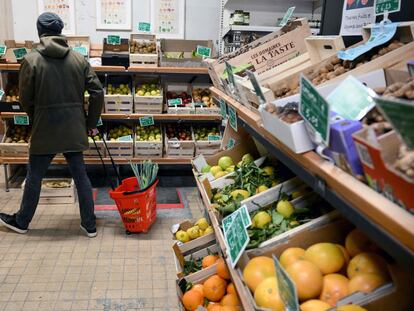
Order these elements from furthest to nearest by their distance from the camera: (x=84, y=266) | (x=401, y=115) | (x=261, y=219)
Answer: (x=84, y=266) → (x=261, y=219) → (x=401, y=115)

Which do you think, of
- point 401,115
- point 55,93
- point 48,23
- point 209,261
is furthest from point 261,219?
point 48,23

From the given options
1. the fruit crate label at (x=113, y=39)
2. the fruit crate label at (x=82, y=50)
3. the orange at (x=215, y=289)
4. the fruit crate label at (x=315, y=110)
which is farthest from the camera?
the fruit crate label at (x=113, y=39)

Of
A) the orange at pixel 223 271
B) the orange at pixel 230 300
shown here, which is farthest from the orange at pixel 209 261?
the orange at pixel 230 300

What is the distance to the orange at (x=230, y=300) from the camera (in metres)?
1.69

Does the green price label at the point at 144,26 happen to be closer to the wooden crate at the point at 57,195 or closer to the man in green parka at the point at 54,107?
the man in green parka at the point at 54,107

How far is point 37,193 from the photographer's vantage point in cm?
346

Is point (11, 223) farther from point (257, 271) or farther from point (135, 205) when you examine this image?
point (257, 271)

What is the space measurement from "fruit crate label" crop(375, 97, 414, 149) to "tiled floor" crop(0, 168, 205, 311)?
2.30m

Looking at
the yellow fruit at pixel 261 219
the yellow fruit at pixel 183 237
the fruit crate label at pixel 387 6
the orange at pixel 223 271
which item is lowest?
the yellow fruit at pixel 183 237

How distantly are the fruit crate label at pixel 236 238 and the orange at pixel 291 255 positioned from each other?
0.45 ft

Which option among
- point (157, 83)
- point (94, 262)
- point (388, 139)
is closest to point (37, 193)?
point (94, 262)

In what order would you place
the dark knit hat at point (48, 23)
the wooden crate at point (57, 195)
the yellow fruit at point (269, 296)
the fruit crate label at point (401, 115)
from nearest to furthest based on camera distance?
the fruit crate label at point (401, 115), the yellow fruit at point (269, 296), the dark knit hat at point (48, 23), the wooden crate at point (57, 195)

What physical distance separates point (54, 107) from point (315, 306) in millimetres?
2848

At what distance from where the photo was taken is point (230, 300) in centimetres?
172
